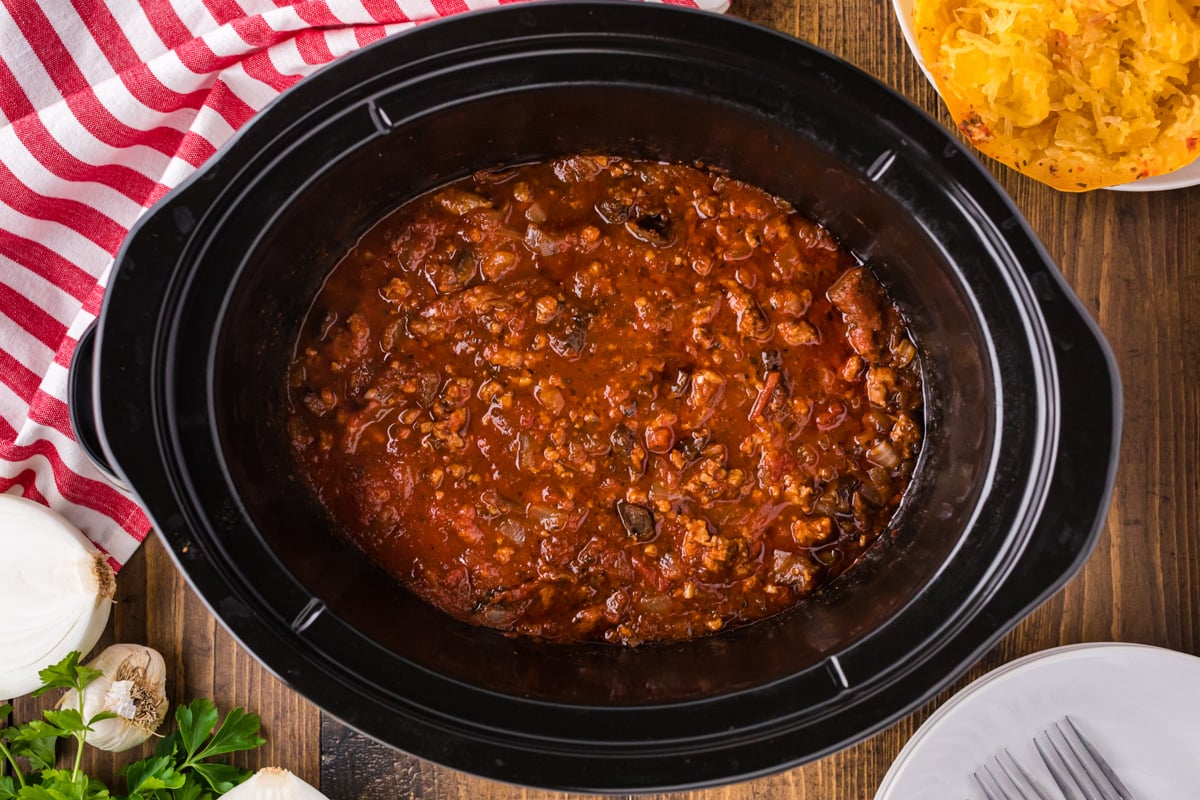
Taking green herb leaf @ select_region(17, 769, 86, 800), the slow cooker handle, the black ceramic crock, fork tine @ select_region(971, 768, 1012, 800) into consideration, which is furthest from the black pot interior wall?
green herb leaf @ select_region(17, 769, 86, 800)

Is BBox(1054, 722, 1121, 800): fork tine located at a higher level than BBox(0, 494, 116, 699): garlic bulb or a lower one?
lower

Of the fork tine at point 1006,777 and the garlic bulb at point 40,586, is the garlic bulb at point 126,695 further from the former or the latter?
the fork tine at point 1006,777

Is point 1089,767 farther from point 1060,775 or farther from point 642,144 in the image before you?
point 642,144

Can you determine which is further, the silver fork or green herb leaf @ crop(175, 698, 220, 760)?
green herb leaf @ crop(175, 698, 220, 760)

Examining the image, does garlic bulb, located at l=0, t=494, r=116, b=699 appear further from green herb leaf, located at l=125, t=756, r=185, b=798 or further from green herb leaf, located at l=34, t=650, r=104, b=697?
green herb leaf, located at l=125, t=756, r=185, b=798

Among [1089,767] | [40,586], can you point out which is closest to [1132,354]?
[1089,767]

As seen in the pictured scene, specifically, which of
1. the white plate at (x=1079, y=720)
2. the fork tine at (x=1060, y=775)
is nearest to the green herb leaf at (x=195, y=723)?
the white plate at (x=1079, y=720)

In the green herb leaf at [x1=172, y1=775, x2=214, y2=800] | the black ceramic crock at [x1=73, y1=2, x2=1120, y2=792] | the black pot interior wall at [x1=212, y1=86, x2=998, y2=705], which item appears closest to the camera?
the black ceramic crock at [x1=73, y1=2, x2=1120, y2=792]
